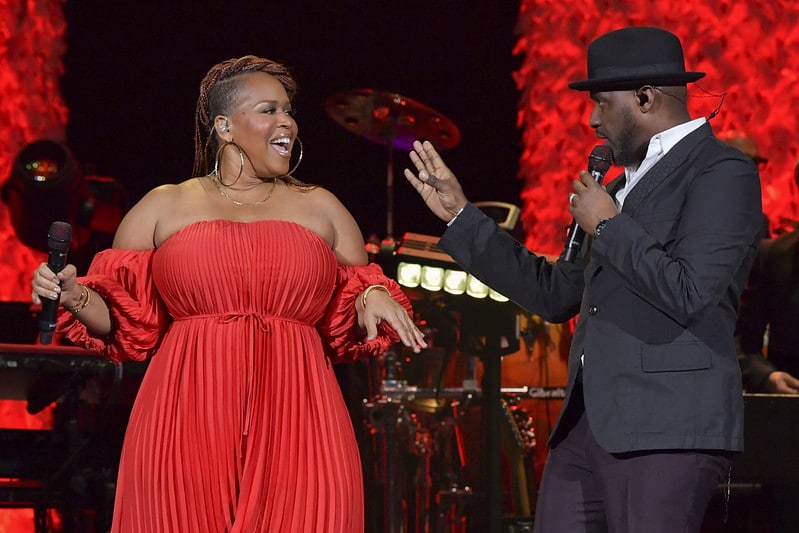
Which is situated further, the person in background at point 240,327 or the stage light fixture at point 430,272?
the stage light fixture at point 430,272

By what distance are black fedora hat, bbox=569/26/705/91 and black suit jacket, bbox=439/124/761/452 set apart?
0.15 meters

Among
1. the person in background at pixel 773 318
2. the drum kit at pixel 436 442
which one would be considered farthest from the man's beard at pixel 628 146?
the drum kit at pixel 436 442

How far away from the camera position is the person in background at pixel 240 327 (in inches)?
101

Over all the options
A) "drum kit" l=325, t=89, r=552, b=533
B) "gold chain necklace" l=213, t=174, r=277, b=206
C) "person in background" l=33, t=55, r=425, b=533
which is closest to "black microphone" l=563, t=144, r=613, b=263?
"person in background" l=33, t=55, r=425, b=533

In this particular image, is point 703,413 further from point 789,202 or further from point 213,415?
point 789,202

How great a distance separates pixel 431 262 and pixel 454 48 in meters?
3.63

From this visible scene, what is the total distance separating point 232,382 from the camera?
104 inches

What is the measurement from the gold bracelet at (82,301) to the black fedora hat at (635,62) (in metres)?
1.22

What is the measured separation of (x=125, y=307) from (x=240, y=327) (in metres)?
0.31

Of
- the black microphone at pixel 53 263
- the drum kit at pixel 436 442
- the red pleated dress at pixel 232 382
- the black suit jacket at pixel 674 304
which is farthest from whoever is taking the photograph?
the drum kit at pixel 436 442

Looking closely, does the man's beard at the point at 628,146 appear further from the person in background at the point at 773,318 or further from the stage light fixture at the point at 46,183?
the stage light fixture at the point at 46,183

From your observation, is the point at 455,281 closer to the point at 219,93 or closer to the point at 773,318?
the point at 773,318

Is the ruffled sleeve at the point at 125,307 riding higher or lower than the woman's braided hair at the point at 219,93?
lower

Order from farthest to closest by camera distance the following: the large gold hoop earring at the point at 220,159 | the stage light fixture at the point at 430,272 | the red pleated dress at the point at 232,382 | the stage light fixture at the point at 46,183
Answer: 1. the stage light fixture at the point at 46,183
2. the stage light fixture at the point at 430,272
3. the large gold hoop earring at the point at 220,159
4. the red pleated dress at the point at 232,382
